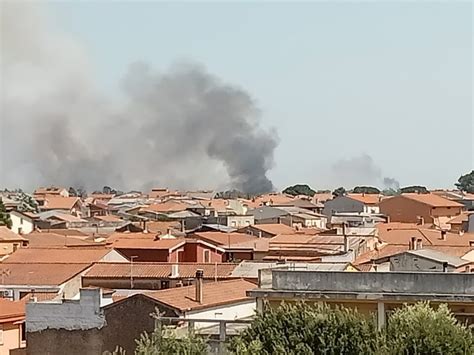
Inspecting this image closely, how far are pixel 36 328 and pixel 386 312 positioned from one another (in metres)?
8.67

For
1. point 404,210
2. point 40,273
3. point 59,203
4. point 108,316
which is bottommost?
point 108,316

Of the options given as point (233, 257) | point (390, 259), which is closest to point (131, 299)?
point (390, 259)

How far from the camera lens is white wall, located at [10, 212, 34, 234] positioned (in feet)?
223

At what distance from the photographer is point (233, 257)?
4356cm

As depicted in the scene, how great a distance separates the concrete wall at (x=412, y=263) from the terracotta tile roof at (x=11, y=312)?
1045 cm

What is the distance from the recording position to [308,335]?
19.1 metres

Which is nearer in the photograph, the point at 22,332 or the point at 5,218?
the point at 22,332

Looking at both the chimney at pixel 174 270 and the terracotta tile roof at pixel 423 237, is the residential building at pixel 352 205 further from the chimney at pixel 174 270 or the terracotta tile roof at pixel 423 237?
the chimney at pixel 174 270

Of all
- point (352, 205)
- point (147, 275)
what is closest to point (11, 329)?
point (147, 275)

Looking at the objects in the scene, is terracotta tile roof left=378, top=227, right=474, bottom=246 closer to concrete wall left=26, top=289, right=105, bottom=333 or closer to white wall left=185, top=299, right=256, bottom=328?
white wall left=185, top=299, right=256, bottom=328

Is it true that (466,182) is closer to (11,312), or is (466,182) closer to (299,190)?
(299,190)

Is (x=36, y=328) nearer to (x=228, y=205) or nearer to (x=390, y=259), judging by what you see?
(x=390, y=259)

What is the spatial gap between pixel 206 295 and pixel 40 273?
35.9 ft

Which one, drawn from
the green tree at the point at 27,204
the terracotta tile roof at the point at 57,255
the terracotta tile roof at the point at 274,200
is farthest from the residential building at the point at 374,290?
the terracotta tile roof at the point at 274,200
